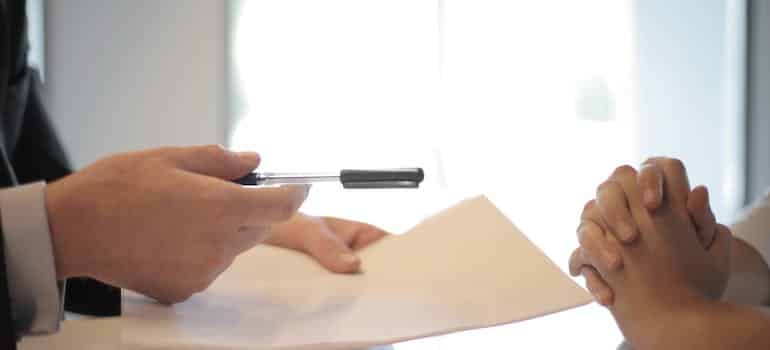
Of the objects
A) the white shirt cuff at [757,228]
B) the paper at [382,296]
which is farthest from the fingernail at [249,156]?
the white shirt cuff at [757,228]

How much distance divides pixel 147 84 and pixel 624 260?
2.18 metres

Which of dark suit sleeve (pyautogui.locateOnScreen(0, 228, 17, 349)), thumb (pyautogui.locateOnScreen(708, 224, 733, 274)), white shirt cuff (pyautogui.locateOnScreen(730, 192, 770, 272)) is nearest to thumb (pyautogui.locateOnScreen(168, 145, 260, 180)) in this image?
dark suit sleeve (pyautogui.locateOnScreen(0, 228, 17, 349))

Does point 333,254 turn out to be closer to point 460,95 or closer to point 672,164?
point 672,164

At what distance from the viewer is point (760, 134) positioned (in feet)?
8.87

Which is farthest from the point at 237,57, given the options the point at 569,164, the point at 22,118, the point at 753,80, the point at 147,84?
the point at 753,80

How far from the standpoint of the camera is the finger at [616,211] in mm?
546

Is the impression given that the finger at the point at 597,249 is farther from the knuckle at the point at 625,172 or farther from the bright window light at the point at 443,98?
the bright window light at the point at 443,98

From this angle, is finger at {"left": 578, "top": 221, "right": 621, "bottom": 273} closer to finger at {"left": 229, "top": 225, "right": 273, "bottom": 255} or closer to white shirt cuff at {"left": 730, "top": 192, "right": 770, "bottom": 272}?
finger at {"left": 229, "top": 225, "right": 273, "bottom": 255}

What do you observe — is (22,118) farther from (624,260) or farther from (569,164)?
(569,164)

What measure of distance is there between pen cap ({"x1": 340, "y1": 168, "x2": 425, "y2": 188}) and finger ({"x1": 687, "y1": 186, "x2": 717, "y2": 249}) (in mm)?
221

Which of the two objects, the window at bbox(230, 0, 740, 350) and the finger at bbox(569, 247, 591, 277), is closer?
the finger at bbox(569, 247, 591, 277)

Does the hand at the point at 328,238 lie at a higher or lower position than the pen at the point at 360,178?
lower

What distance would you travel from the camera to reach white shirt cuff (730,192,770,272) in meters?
0.87

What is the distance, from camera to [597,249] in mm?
555
